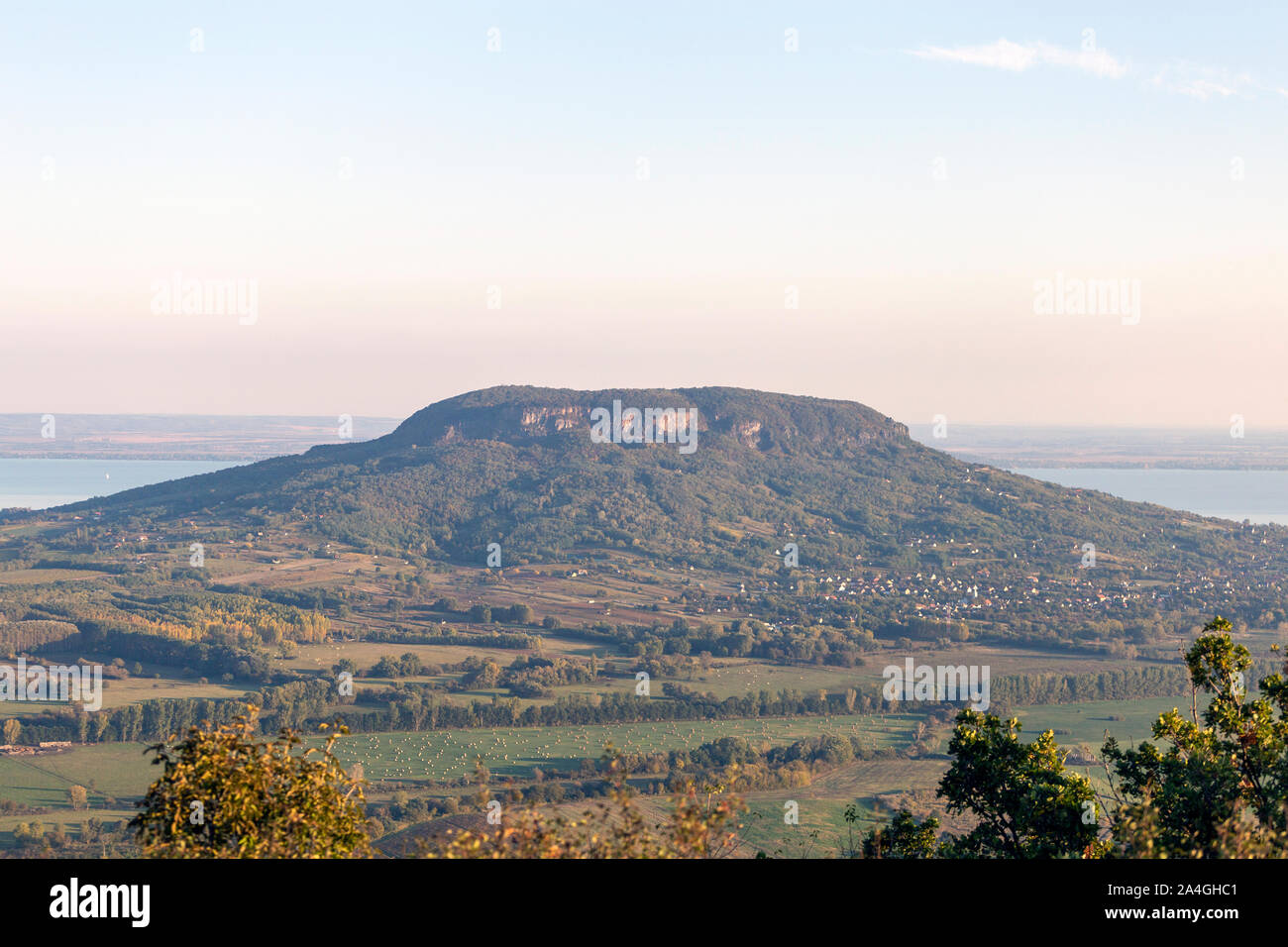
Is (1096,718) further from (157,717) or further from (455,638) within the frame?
(157,717)

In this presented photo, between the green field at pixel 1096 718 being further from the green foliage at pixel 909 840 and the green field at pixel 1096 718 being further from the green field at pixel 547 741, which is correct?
the green foliage at pixel 909 840

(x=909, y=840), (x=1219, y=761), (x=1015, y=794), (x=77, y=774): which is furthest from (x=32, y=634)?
(x=1219, y=761)

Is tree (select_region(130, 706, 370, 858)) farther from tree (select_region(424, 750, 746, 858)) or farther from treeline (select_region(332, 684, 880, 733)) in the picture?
treeline (select_region(332, 684, 880, 733))

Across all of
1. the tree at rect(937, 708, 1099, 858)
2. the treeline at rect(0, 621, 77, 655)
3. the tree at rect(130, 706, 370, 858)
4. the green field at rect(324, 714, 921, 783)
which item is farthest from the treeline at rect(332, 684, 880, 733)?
the tree at rect(130, 706, 370, 858)

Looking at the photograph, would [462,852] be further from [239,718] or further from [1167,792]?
[1167,792]

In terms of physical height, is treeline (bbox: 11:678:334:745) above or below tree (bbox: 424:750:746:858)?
below
